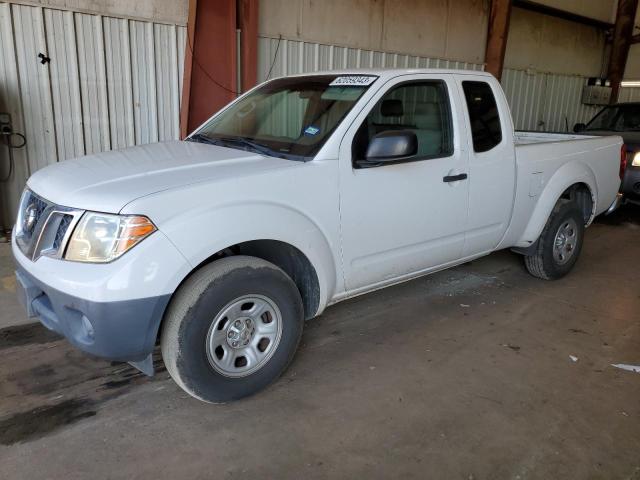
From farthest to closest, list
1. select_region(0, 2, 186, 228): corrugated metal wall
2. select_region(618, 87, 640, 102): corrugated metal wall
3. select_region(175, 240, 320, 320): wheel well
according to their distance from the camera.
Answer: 1. select_region(618, 87, 640, 102): corrugated metal wall
2. select_region(0, 2, 186, 228): corrugated metal wall
3. select_region(175, 240, 320, 320): wheel well

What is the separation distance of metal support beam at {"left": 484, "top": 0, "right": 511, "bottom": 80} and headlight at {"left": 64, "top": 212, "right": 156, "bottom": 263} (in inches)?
407

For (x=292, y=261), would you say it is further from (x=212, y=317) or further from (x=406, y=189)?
(x=406, y=189)

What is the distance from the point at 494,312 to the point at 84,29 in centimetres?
526

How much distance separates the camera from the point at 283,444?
269cm

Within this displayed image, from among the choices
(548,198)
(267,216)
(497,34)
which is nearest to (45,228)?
(267,216)

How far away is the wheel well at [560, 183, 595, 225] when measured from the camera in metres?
5.12

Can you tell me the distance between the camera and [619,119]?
29.8ft

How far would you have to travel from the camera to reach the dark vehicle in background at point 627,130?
7730 mm

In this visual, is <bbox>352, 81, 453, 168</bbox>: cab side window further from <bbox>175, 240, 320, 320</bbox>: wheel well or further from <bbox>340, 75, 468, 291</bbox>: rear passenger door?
<bbox>175, 240, 320, 320</bbox>: wheel well

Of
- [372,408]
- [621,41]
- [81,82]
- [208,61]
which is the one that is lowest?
[372,408]

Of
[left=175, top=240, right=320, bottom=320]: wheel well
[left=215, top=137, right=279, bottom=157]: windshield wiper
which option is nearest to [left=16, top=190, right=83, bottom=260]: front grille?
[left=175, top=240, right=320, bottom=320]: wheel well

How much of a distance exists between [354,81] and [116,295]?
2.07 meters

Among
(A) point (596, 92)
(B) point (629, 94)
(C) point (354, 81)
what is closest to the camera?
(C) point (354, 81)

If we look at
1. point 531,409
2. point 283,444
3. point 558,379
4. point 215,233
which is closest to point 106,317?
point 215,233
